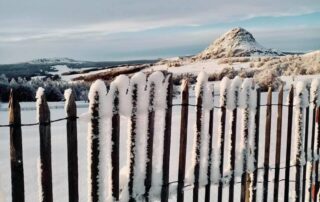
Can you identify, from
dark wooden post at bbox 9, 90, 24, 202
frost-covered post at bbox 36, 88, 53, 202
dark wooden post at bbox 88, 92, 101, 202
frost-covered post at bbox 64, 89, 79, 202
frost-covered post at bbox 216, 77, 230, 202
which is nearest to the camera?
dark wooden post at bbox 9, 90, 24, 202

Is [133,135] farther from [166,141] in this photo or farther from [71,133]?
[71,133]

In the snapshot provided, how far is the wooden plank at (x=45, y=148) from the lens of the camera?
9.89 ft

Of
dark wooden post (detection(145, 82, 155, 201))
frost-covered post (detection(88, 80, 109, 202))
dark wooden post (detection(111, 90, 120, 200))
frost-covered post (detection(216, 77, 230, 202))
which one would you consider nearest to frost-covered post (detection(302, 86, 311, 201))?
frost-covered post (detection(216, 77, 230, 202))

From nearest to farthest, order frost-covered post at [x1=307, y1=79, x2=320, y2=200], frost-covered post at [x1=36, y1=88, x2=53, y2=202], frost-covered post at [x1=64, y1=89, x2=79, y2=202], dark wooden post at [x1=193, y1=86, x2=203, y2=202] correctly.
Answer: frost-covered post at [x1=36, y1=88, x2=53, y2=202] < frost-covered post at [x1=64, y1=89, x2=79, y2=202] < dark wooden post at [x1=193, y1=86, x2=203, y2=202] < frost-covered post at [x1=307, y1=79, x2=320, y2=200]

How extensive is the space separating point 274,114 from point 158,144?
8.01 meters

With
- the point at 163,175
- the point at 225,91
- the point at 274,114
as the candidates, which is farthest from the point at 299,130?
the point at 274,114

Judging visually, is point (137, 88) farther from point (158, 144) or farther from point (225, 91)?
point (225, 91)

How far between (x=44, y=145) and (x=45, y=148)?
0.8 inches

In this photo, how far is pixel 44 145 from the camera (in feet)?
10.0

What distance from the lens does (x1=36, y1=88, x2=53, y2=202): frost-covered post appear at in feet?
9.87

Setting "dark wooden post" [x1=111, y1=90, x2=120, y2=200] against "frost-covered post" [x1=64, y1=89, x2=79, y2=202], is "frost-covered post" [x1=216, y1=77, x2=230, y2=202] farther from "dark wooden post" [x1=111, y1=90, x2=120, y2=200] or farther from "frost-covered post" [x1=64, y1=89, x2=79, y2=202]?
"frost-covered post" [x1=64, y1=89, x2=79, y2=202]

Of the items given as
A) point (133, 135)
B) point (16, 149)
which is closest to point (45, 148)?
point (16, 149)

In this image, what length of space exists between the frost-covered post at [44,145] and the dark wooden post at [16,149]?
138 millimetres

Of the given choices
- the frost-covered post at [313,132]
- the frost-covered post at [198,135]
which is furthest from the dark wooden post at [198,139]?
the frost-covered post at [313,132]
